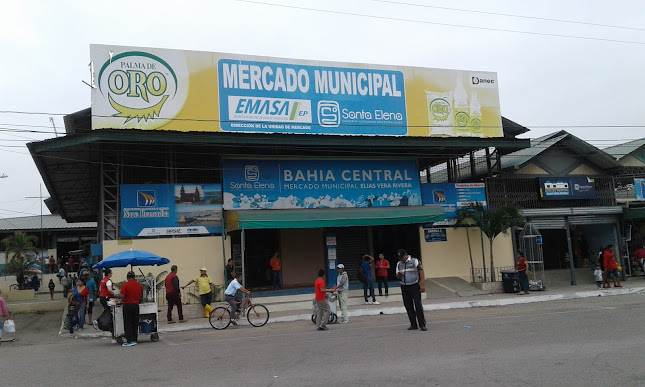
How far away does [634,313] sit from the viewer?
47.0 feet

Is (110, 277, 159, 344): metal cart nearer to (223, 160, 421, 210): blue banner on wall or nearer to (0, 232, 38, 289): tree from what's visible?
(223, 160, 421, 210): blue banner on wall

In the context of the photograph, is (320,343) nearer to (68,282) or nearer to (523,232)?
(523,232)

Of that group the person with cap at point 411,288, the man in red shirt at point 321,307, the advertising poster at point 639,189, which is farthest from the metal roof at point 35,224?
the advertising poster at point 639,189

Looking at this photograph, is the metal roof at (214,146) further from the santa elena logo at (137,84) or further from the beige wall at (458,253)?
the beige wall at (458,253)

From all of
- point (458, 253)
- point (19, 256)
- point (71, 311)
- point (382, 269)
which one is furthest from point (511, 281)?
point (19, 256)

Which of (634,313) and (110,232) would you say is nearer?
(634,313)

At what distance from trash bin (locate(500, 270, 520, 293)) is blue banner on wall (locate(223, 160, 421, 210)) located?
4.89m

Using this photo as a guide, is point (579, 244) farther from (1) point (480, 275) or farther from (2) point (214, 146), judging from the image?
(2) point (214, 146)

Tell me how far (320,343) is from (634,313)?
829cm

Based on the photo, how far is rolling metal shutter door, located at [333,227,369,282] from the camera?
25641 mm

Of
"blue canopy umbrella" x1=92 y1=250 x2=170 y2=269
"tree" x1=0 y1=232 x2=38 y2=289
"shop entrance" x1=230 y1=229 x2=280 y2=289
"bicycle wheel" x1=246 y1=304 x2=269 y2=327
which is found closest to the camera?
"blue canopy umbrella" x1=92 y1=250 x2=170 y2=269

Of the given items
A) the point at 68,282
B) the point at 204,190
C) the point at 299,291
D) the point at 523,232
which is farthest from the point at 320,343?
the point at 68,282

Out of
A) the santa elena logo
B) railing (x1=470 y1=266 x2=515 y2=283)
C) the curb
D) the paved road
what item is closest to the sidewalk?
the curb

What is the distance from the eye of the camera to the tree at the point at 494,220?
23.6m
